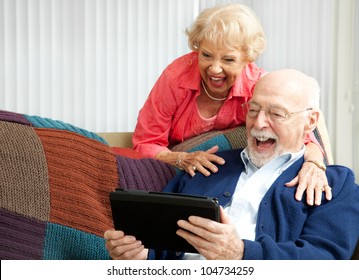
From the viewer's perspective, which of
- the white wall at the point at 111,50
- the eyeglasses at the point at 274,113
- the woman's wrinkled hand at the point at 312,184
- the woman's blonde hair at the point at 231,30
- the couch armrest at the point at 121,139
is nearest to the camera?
the woman's wrinkled hand at the point at 312,184

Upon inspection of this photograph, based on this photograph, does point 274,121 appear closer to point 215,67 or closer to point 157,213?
point 215,67

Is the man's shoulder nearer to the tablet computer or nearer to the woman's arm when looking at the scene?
the woman's arm

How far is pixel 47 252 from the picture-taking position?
203 centimetres

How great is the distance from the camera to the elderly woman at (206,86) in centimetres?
241

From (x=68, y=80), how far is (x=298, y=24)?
64.8 inches

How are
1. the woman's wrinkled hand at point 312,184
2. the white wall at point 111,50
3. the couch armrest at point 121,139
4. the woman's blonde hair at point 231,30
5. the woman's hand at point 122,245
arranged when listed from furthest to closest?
the white wall at point 111,50, the couch armrest at point 121,139, the woman's blonde hair at point 231,30, the woman's wrinkled hand at point 312,184, the woman's hand at point 122,245

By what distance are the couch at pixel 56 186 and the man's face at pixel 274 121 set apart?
1.23 ft

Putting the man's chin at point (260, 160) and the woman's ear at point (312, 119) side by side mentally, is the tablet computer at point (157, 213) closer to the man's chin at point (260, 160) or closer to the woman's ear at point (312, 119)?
the man's chin at point (260, 160)

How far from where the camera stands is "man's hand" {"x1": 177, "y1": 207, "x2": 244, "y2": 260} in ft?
5.55

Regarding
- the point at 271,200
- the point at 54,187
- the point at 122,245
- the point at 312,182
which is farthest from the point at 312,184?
the point at 54,187

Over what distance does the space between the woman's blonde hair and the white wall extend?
2272 mm

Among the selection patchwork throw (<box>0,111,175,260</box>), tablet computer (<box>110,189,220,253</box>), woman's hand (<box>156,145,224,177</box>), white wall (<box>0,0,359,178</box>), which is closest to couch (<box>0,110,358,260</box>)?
patchwork throw (<box>0,111,175,260</box>)

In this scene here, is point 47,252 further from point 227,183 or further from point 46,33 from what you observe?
point 46,33

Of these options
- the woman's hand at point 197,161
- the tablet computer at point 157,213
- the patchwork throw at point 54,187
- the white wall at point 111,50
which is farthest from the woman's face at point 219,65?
the white wall at point 111,50
